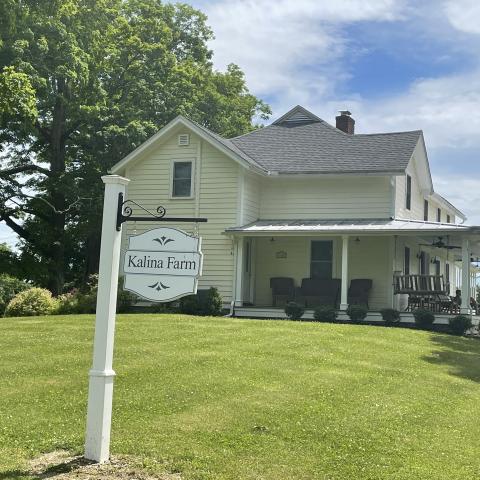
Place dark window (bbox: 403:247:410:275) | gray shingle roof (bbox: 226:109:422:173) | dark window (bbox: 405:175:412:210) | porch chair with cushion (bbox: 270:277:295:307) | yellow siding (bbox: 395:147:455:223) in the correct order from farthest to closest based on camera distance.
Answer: dark window (bbox: 405:175:412:210)
dark window (bbox: 403:247:410:275)
yellow siding (bbox: 395:147:455:223)
porch chair with cushion (bbox: 270:277:295:307)
gray shingle roof (bbox: 226:109:422:173)

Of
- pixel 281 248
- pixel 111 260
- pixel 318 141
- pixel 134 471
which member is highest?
pixel 318 141

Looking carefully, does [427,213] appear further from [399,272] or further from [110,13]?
[110,13]

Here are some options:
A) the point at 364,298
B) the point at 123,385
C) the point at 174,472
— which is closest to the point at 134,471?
the point at 174,472

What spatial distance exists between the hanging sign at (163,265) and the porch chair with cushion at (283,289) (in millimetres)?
16580

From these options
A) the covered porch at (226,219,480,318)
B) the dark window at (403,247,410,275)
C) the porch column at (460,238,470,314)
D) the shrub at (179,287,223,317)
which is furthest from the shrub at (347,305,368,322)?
the dark window at (403,247,410,275)

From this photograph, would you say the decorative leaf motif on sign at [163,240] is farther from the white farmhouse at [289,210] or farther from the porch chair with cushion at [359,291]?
the porch chair with cushion at [359,291]

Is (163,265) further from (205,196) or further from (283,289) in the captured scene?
(283,289)

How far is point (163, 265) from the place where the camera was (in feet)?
22.6

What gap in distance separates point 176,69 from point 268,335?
21486 millimetres

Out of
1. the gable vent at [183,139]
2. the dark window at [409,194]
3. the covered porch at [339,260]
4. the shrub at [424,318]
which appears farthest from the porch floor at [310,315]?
the gable vent at [183,139]

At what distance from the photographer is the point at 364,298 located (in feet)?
73.0

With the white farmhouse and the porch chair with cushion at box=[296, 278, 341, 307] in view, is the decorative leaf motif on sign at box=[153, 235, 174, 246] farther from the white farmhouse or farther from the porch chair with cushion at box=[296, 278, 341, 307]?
the porch chair with cushion at box=[296, 278, 341, 307]

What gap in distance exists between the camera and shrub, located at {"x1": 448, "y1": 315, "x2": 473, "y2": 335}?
18.6m

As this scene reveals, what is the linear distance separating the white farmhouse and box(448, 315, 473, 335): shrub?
7.43 ft
